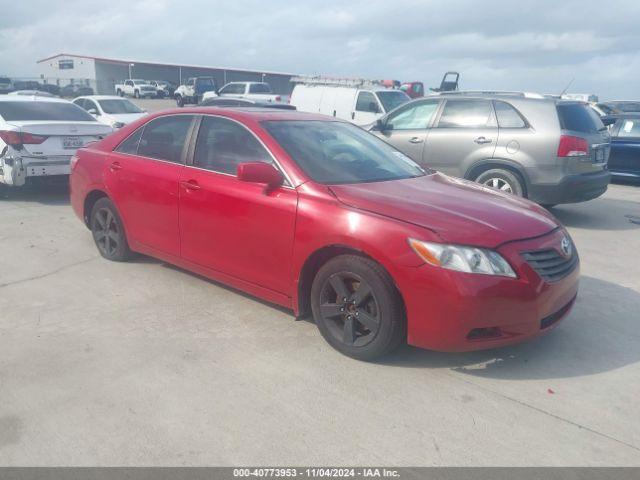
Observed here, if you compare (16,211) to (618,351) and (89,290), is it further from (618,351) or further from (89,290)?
(618,351)

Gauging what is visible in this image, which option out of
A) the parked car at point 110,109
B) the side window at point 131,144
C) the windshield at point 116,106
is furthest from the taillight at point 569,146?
the windshield at point 116,106

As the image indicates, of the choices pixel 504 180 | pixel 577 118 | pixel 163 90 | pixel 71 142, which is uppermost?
pixel 577 118

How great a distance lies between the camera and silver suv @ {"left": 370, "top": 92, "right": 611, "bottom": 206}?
24.4ft

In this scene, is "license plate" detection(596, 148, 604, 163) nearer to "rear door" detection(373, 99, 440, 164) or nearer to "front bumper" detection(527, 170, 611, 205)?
"front bumper" detection(527, 170, 611, 205)

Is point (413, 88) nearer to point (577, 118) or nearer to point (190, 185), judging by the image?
point (577, 118)

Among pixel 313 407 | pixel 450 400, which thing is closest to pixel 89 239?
pixel 313 407

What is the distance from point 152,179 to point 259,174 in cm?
143

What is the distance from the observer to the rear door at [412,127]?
8633 mm

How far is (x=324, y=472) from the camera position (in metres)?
2.66

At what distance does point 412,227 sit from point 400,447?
1.27 metres

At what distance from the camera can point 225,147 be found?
4.55 metres

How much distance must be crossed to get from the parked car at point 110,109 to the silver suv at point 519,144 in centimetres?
879

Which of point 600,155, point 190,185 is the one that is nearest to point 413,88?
point 600,155

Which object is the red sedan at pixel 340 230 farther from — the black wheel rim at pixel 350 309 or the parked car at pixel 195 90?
the parked car at pixel 195 90
